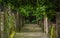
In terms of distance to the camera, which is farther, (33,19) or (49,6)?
(33,19)

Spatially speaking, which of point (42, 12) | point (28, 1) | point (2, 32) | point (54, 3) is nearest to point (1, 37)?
point (2, 32)

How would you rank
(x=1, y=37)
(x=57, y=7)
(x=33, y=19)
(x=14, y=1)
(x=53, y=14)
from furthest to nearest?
(x=33, y=19) → (x=14, y=1) → (x=57, y=7) → (x=53, y=14) → (x=1, y=37)

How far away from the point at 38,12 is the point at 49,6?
74cm

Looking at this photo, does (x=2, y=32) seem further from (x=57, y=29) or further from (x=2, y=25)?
(x=57, y=29)

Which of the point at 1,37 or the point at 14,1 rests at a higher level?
the point at 14,1

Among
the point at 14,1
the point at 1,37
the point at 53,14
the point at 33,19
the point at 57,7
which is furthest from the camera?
the point at 33,19

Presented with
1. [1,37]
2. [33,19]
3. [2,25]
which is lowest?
[33,19]

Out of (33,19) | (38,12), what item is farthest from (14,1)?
(33,19)

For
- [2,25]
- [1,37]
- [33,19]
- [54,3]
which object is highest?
[54,3]

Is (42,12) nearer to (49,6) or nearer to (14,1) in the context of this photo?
(49,6)

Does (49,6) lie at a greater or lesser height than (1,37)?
greater

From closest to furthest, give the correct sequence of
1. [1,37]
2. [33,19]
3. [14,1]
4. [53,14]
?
[1,37]
[53,14]
[14,1]
[33,19]

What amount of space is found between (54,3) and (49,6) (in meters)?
0.44

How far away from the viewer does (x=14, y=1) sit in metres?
10.7
